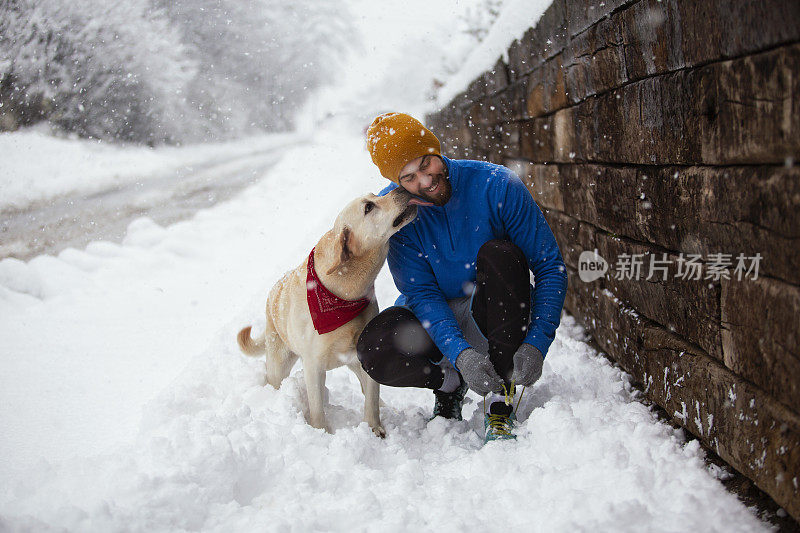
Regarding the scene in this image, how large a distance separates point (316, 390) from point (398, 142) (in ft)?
4.17

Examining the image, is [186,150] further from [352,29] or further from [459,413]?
[459,413]

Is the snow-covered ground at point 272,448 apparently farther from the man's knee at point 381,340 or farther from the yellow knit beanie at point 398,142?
the yellow knit beanie at point 398,142

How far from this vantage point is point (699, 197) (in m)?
1.84

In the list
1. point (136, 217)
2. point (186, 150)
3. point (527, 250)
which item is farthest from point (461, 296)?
point (186, 150)

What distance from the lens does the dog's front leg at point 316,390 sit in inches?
108

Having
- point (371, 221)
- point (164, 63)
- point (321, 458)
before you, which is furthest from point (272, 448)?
point (164, 63)

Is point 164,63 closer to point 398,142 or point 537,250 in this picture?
point 398,142

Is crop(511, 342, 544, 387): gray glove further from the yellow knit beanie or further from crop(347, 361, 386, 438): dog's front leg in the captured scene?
the yellow knit beanie

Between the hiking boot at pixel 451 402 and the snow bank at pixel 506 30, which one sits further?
the snow bank at pixel 506 30

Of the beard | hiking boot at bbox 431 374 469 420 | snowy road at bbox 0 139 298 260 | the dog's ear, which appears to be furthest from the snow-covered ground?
snowy road at bbox 0 139 298 260

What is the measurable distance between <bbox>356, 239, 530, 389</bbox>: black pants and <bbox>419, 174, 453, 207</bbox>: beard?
10.9 inches

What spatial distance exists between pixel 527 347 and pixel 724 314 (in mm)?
753

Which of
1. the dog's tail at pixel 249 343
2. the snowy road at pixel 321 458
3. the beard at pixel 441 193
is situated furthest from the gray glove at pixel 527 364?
the dog's tail at pixel 249 343

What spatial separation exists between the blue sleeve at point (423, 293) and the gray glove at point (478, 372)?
0.26 ft
